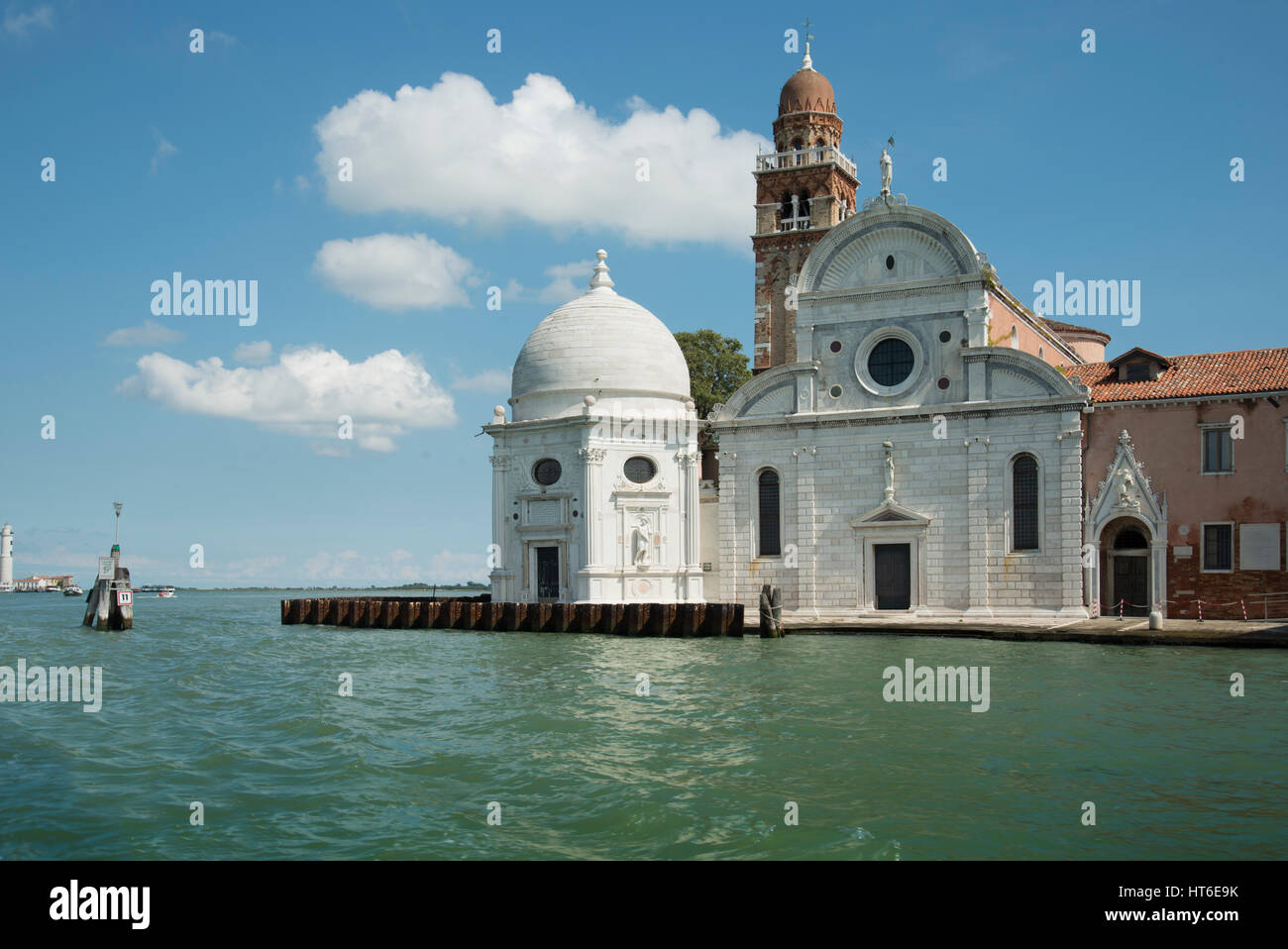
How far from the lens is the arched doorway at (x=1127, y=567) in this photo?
3181cm

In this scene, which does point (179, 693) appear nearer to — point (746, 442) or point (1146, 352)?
point (746, 442)

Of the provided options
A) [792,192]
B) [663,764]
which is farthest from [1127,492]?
[663,764]

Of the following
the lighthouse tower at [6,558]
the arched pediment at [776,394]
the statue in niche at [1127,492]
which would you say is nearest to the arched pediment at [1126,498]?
the statue in niche at [1127,492]

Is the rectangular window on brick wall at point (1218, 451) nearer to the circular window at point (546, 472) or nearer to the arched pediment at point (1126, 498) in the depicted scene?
the arched pediment at point (1126, 498)

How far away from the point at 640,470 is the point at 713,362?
1760 centimetres

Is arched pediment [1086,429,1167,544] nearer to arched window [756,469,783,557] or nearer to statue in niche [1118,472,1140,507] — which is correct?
statue in niche [1118,472,1140,507]

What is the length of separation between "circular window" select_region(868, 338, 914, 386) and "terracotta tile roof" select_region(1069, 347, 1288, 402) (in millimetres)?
4886

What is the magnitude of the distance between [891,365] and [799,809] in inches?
1017

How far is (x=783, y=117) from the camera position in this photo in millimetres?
46562

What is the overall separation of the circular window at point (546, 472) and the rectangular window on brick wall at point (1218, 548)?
2074 cm

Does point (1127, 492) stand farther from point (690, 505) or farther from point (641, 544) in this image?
point (641, 544)

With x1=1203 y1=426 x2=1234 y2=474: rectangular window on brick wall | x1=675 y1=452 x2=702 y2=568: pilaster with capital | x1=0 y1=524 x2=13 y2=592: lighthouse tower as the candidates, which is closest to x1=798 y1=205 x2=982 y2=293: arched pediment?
x1=675 y1=452 x2=702 y2=568: pilaster with capital
